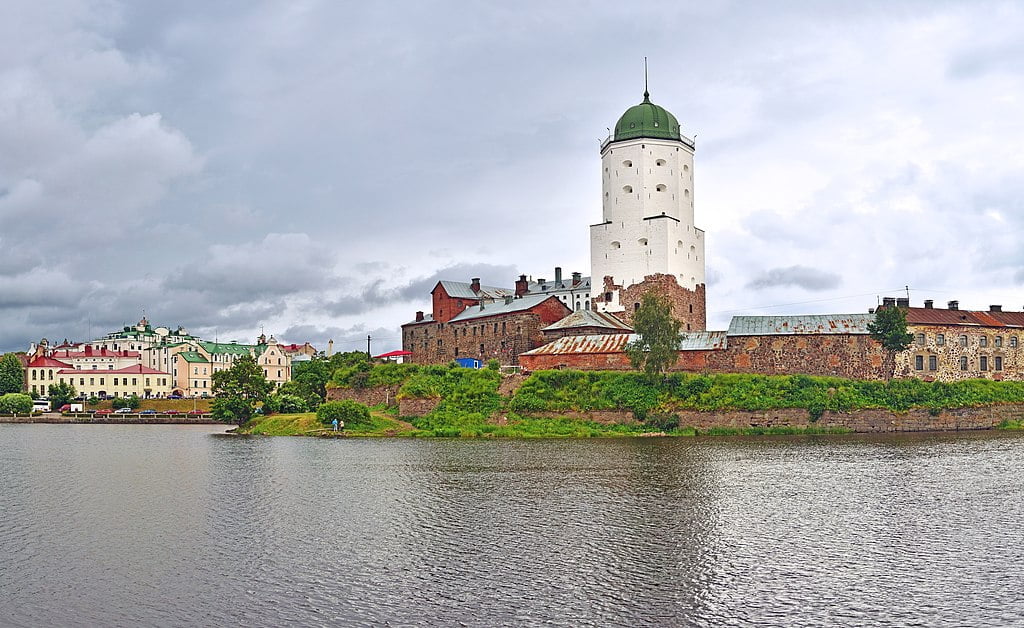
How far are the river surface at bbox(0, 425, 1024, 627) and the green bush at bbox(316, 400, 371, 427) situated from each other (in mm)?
14018

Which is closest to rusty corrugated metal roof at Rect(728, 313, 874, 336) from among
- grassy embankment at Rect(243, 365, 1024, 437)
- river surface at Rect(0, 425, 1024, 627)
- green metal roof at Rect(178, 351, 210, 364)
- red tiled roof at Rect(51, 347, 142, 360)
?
grassy embankment at Rect(243, 365, 1024, 437)

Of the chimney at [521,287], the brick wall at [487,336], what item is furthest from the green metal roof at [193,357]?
the chimney at [521,287]

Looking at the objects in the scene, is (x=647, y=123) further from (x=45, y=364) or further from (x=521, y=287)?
(x=45, y=364)

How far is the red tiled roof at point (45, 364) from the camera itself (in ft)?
318

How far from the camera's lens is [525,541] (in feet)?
64.7

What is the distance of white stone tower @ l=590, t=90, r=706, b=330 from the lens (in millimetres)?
62094

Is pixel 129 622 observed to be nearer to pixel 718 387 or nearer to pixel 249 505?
pixel 249 505

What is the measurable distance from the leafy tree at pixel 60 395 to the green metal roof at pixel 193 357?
17.3 m

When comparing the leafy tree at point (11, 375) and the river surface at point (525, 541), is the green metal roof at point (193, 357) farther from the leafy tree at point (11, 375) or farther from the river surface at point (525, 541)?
the river surface at point (525, 541)

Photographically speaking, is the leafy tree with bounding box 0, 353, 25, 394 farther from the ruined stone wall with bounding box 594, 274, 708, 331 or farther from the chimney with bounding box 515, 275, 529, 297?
the ruined stone wall with bounding box 594, 274, 708, 331

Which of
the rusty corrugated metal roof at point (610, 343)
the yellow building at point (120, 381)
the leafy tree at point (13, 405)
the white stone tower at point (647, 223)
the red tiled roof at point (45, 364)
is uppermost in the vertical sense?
the white stone tower at point (647, 223)

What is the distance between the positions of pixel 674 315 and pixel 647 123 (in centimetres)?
1351

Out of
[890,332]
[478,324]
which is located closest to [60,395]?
[478,324]

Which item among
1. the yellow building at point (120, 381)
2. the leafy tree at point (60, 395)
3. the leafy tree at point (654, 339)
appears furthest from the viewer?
the yellow building at point (120, 381)
